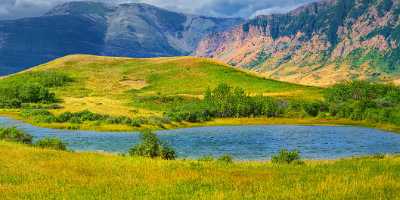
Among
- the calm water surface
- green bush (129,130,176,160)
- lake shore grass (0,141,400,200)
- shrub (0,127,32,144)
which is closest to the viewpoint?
lake shore grass (0,141,400,200)

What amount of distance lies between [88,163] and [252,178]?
13772 millimetres

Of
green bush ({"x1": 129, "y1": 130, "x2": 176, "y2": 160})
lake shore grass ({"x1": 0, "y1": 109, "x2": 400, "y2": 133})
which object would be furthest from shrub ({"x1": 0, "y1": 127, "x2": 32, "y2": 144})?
lake shore grass ({"x1": 0, "y1": 109, "x2": 400, "y2": 133})

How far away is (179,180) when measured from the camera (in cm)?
3073

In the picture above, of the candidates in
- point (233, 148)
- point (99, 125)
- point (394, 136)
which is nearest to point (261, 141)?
point (233, 148)

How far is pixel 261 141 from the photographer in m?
118

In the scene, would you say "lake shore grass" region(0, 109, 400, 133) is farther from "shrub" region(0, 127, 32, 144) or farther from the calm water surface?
"shrub" region(0, 127, 32, 144)

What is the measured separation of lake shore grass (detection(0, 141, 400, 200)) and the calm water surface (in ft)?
157

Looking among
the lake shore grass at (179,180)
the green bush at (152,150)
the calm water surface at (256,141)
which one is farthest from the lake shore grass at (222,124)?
the lake shore grass at (179,180)

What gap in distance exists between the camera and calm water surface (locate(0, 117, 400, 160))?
96.4m

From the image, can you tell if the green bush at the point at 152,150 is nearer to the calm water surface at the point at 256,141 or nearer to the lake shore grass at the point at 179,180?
the lake shore grass at the point at 179,180

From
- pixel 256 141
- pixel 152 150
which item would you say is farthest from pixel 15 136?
pixel 256 141

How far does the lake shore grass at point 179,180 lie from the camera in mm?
25531

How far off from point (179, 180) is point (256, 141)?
289 ft

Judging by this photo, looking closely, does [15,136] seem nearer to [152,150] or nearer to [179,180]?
[152,150]
